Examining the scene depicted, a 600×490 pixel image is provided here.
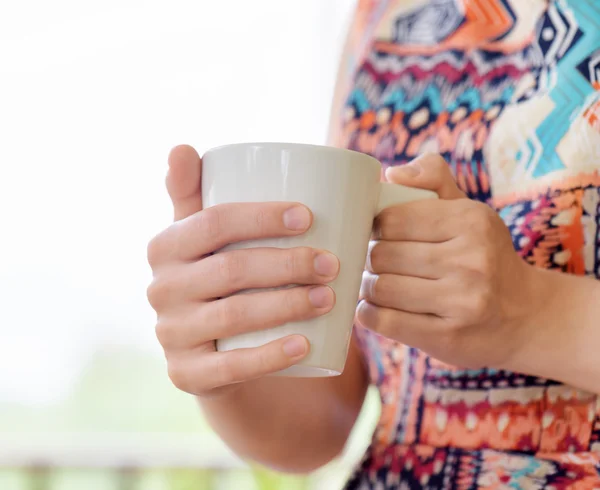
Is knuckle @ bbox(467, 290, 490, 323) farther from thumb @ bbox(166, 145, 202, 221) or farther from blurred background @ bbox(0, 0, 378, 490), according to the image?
blurred background @ bbox(0, 0, 378, 490)

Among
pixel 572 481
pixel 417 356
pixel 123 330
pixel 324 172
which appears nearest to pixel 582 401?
pixel 572 481

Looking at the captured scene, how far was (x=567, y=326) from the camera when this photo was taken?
0.54m

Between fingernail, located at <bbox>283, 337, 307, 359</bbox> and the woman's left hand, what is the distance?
10 cm

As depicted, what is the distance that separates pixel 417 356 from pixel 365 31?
42 cm

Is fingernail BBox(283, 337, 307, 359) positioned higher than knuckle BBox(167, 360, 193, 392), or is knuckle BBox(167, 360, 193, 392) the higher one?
fingernail BBox(283, 337, 307, 359)

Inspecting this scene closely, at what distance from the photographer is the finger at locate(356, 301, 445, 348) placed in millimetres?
518

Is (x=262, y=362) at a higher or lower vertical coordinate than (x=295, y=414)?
higher

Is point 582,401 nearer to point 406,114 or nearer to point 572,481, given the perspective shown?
point 572,481

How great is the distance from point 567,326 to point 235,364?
278 mm

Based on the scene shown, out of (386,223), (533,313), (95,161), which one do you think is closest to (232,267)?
(386,223)

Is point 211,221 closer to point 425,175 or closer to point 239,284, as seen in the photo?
point 239,284

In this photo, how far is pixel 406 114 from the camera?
0.75 metres

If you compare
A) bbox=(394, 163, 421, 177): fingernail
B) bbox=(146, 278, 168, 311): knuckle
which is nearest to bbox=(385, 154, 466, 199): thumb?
bbox=(394, 163, 421, 177): fingernail

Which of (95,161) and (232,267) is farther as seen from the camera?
(95,161)
